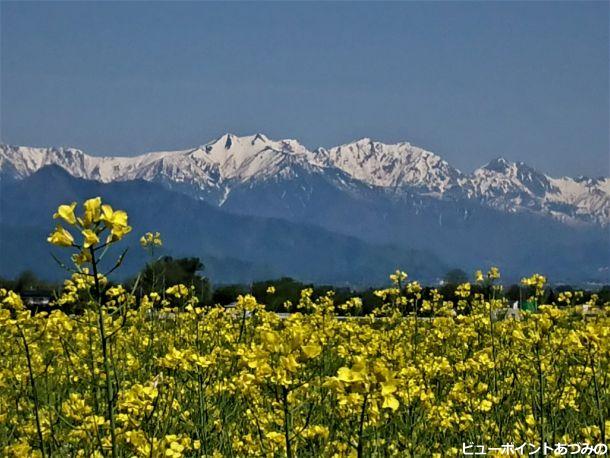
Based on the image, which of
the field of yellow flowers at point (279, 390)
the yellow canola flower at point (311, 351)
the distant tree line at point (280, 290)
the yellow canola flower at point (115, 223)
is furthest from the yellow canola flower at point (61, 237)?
the distant tree line at point (280, 290)

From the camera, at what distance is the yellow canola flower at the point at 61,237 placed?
350cm

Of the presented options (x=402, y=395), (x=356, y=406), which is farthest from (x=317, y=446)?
(x=356, y=406)

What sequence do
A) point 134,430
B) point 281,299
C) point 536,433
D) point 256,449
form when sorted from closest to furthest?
1. point 134,430
2. point 256,449
3. point 536,433
4. point 281,299

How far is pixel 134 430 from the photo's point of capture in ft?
13.8

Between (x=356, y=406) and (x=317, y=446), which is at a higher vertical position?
(x=356, y=406)

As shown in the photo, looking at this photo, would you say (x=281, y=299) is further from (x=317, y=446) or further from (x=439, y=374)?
(x=317, y=446)

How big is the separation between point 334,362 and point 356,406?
252 inches

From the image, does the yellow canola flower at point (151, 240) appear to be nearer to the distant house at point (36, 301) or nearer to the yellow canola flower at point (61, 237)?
the distant house at point (36, 301)

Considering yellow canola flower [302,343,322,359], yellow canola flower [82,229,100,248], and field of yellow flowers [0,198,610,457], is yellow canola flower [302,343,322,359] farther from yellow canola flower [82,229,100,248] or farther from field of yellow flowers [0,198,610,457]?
yellow canola flower [82,229,100,248]

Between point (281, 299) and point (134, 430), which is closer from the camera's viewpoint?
point (134, 430)

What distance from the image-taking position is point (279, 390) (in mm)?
5930

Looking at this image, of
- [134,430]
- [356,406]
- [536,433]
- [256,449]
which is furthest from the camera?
[536,433]

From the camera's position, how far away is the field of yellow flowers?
353cm

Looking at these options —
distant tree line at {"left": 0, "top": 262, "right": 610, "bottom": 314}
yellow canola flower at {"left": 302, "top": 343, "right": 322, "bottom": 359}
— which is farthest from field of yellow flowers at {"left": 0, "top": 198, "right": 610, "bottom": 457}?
distant tree line at {"left": 0, "top": 262, "right": 610, "bottom": 314}
